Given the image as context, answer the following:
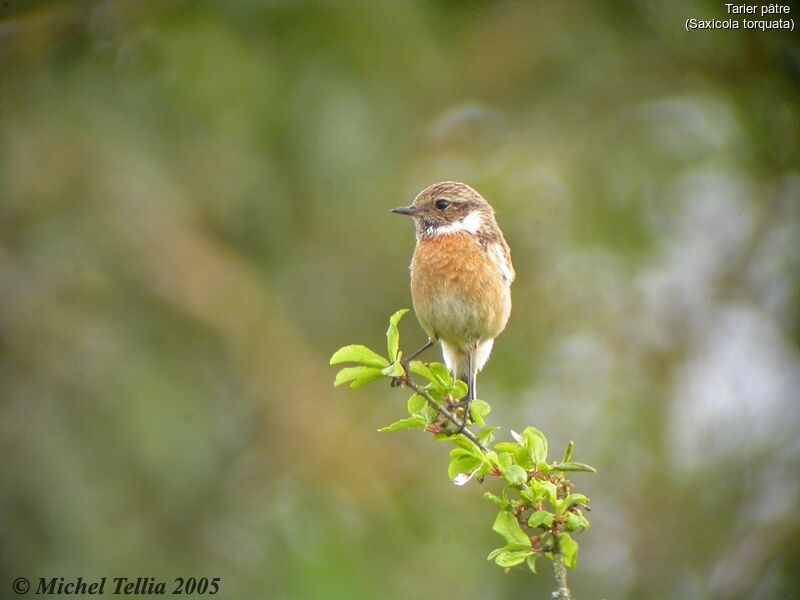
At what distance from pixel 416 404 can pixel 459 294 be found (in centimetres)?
179

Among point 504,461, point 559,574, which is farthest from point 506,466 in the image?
point 559,574

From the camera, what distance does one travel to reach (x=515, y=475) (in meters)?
2.56

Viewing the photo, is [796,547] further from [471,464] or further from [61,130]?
[61,130]

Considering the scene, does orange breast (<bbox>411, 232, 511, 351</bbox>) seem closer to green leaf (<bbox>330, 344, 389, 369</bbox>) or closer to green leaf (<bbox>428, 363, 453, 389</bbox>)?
green leaf (<bbox>428, 363, 453, 389</bbox>)

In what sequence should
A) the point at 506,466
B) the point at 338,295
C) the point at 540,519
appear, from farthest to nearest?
the point at 338,295 → the point at 506,466 → the point at 540,519

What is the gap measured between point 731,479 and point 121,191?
5570mm

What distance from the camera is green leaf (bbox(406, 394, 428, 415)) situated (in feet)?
9.50

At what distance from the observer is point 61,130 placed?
816cm

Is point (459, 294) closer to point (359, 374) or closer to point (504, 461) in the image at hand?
point (359, 374)

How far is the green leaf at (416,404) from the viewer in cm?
289

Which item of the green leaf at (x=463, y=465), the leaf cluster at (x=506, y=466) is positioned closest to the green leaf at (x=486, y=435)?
the leaf cluster at (x=506, y=466)

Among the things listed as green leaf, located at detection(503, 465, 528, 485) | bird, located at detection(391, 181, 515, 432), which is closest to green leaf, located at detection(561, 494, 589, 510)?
green leaf, located at detection(503, 465, 528, 485)

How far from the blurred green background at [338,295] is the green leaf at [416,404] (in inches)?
151

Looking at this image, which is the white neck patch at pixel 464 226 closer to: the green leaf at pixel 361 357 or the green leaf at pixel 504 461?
the green leaf at pixel 361 357
